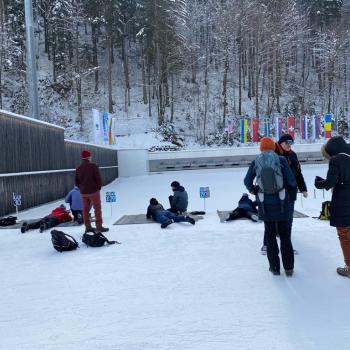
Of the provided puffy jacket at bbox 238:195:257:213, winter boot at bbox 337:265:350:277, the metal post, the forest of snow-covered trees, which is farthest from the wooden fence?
the forest of snow-covered trees

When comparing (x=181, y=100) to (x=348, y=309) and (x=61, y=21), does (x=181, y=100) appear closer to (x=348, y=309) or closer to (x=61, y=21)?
(x=61, y=21)

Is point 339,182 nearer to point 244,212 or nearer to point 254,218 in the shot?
point 254,218

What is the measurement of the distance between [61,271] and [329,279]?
332cm

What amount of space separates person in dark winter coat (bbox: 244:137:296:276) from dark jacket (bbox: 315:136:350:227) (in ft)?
1.30

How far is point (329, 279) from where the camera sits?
416cm

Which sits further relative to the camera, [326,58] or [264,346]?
[326,58]

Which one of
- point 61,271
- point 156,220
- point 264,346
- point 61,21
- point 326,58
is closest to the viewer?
point 264,346

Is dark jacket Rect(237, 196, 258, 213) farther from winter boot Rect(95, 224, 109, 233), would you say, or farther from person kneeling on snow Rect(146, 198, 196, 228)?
winter boot Rect(95, 224, 109, 233)

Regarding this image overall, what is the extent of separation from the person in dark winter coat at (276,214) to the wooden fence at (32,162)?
26.3 feet

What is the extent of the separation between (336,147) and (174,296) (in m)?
2.38

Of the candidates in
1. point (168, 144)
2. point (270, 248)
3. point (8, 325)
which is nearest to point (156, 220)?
point (270, 248)

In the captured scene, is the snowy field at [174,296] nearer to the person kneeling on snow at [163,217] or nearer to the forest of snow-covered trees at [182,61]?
the person kneeling on snow at [163,217]

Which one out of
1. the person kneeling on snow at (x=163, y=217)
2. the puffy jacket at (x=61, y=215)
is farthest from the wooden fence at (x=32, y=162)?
the person kneeling on snow at (x=163, y=217)

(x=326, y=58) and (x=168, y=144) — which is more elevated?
(x=326, y=58)
